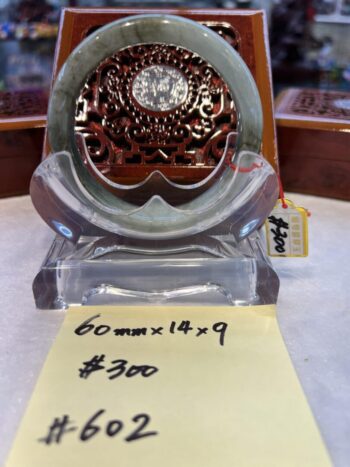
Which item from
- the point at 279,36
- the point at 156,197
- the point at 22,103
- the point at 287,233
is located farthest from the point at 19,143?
the point at 279,36

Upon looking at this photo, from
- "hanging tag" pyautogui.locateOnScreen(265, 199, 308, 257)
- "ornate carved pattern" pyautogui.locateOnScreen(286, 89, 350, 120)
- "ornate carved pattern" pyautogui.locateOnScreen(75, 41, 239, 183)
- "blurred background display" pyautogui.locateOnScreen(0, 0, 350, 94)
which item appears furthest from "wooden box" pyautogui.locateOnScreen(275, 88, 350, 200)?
"blurred background display" pyautogui.locateOnScreen(0, 0, 350, 94)

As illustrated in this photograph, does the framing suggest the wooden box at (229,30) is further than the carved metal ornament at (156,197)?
Yes

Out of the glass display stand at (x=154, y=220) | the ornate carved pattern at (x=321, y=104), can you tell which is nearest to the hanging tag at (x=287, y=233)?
the glass display stand at (x=154, y=220)

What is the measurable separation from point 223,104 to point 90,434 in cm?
53

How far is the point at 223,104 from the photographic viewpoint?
0.78m

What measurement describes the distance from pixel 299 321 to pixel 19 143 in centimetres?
51

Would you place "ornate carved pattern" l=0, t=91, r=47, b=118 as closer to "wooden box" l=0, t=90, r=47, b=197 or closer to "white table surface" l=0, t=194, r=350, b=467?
"wooden box" l=0, t=90, r=47, b=197

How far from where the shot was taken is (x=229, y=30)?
0.79m

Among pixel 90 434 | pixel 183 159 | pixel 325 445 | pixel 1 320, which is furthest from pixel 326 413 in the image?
pixel 183 159

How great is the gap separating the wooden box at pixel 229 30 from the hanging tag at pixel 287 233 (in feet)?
0.66

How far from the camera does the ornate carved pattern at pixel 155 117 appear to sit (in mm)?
764

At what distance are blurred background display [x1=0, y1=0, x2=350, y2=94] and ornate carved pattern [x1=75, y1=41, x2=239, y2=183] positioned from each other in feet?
1.91

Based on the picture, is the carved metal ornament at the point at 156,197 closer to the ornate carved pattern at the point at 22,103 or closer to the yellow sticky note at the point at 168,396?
the yellow sticky note at the point at 168,396

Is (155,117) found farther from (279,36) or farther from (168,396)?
(279,36)
